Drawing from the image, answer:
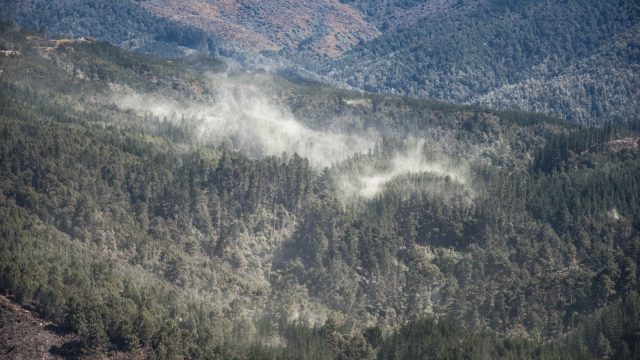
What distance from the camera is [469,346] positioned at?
7175 inches

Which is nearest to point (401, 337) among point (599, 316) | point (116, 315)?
point (599, 316)

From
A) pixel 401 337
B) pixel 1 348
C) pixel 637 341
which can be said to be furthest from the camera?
pixel 401 337

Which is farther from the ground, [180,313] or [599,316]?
[599,316]

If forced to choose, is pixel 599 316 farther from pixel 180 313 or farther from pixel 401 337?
pixel 180 313

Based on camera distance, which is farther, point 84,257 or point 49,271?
point 84,257

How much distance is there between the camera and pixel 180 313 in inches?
7426

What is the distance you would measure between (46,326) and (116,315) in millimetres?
11749

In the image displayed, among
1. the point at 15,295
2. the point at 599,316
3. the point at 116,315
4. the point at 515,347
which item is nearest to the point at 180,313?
the point at 116,315

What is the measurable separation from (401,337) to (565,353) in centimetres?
3070

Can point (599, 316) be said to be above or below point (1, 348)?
above

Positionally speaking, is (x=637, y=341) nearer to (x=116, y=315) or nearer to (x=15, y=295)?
(x=116, y=315)

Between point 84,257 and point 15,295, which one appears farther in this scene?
point 84,257

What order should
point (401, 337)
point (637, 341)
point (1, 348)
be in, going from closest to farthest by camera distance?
point (1, 348) → point (637, 341) → point (401, 337)

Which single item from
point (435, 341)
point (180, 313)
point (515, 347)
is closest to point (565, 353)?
point (515, 347)
